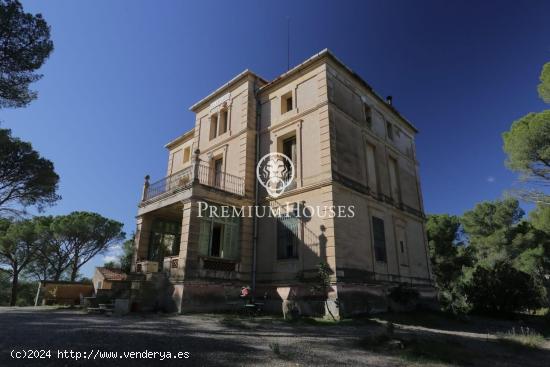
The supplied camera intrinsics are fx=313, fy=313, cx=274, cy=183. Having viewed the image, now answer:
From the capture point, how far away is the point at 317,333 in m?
7.54


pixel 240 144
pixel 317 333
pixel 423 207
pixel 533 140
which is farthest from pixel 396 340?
pixel 533 140

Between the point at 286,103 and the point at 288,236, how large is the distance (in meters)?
6.79

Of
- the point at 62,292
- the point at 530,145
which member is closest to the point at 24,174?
the point at 62,292

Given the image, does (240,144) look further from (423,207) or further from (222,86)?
(423,207)

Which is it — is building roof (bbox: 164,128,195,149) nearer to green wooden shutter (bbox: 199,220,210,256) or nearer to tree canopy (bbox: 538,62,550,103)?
green wooden shutter (bbox: 199,220,210,256)

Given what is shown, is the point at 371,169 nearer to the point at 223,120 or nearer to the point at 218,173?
the point at 218,173

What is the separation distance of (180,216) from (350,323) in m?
9.11

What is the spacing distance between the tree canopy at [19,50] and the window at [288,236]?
1196 centimetres

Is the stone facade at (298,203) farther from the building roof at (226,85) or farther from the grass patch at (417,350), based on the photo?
the grass patch at (417,350)

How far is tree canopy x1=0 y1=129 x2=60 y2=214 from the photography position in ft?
56.3

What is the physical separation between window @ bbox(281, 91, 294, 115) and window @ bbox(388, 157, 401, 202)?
6382mm

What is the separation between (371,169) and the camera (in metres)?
15.5

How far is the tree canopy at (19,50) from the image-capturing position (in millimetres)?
11906
